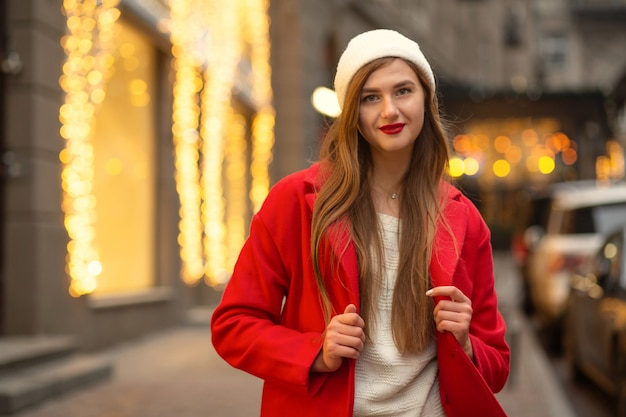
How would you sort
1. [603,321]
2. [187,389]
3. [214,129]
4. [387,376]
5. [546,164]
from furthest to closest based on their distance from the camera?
[546,164]
[214,129]
[187,389]
[603,321]
[387,376]

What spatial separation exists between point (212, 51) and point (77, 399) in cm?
829

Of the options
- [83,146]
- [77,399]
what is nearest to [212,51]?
[83,146]

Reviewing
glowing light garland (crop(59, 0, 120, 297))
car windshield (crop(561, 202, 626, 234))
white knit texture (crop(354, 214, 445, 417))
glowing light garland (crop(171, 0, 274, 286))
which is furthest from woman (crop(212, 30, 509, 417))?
glowing light garland (crop(171, 0, 274, 286))

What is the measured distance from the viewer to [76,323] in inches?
421

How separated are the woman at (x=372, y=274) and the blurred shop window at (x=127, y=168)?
932cm

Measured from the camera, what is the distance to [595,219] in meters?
12.9

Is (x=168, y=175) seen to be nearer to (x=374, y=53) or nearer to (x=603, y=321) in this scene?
(x=603, y=321)

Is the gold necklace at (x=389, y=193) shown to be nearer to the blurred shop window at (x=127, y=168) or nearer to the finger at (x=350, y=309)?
the finger at (x=350, y=309)

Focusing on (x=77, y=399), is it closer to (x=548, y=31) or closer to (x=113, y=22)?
(x=113, y=22)

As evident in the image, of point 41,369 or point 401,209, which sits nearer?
point 401,209

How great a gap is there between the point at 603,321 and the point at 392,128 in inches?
259

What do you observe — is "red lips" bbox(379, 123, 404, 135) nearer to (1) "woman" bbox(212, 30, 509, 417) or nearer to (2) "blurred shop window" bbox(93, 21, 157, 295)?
→ (1) "woman" bbox(212, 30, 509, 417)

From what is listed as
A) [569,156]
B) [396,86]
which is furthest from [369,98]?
[569,156]

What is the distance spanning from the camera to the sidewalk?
8.16m
